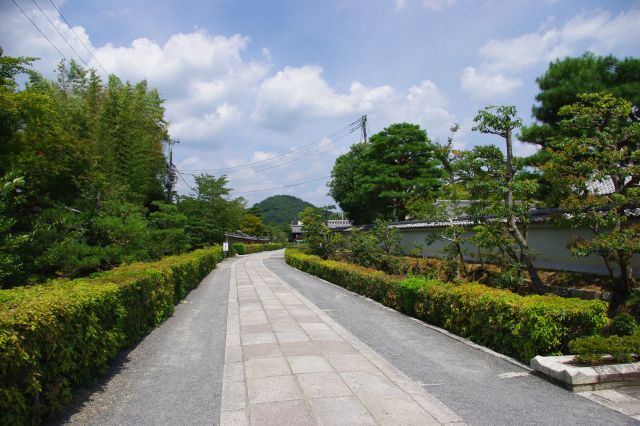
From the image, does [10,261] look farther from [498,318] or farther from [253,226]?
[253,226]

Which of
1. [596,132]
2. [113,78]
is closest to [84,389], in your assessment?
[596,132]

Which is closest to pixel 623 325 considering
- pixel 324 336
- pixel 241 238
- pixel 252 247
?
pixel 324 336

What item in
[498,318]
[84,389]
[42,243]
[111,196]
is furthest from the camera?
[111,196]

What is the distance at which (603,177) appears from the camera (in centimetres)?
716

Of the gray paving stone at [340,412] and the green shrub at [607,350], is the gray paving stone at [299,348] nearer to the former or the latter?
the gray paving stone at [340,412]

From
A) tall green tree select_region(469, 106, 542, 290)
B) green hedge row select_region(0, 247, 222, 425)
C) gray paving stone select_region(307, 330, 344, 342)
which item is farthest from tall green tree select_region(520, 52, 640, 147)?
green hedge row select_region(0, 247, 222, 425)

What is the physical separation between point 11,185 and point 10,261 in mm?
1528

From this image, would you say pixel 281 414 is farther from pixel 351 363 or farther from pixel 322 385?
pixel 351 363

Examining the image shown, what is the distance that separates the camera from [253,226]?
6375 centimetres

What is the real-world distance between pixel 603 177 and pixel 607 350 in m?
3.73

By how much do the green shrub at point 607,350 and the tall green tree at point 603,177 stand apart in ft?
7.27

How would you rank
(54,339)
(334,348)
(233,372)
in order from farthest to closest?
(334,348), (233,372), (54,339)

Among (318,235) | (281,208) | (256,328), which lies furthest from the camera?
(281,208)

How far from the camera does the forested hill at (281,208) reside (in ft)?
351
